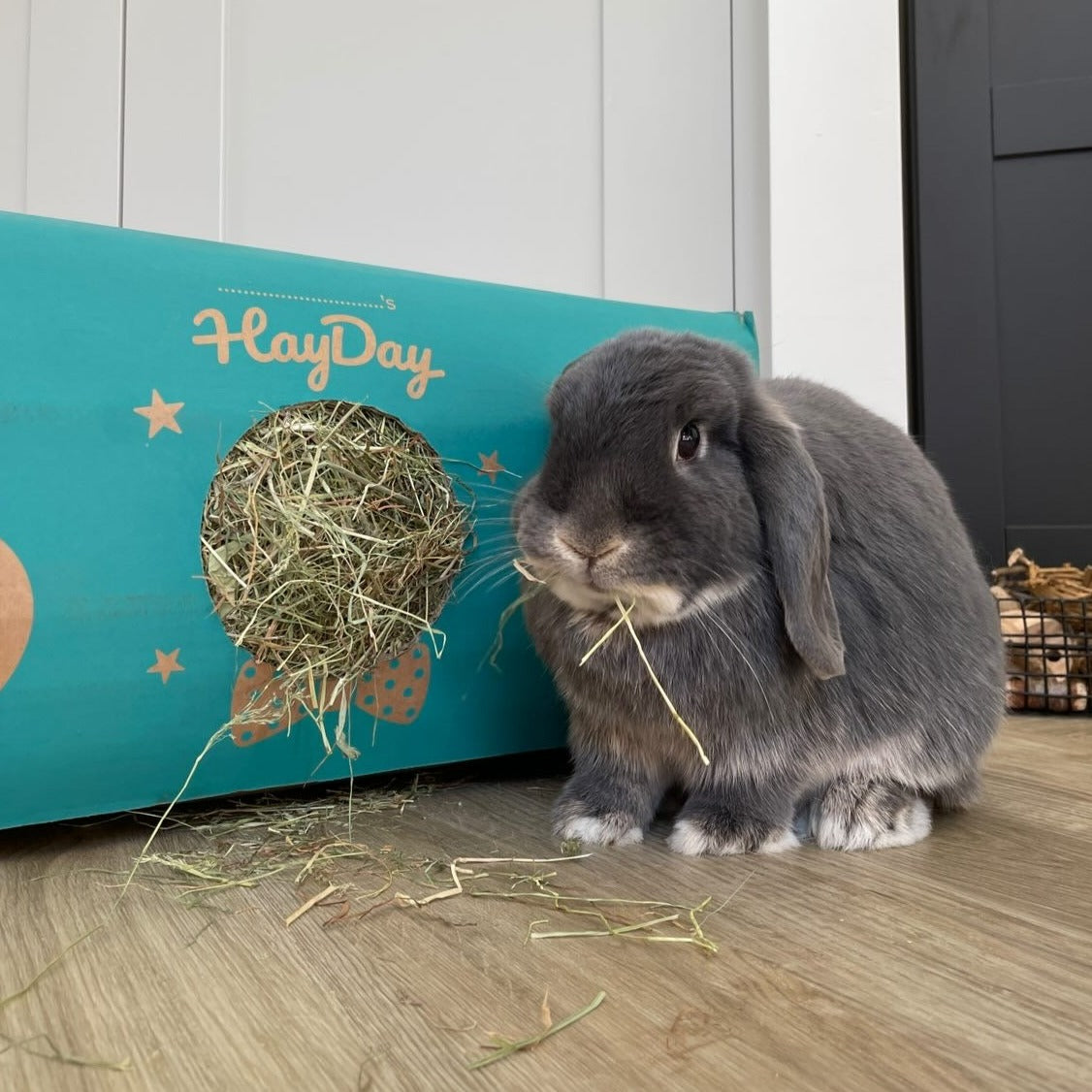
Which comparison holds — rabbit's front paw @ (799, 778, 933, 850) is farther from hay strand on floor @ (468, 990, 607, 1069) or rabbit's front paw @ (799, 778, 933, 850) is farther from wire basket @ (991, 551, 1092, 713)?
wire basket @ (991, 551, 1092, 713)

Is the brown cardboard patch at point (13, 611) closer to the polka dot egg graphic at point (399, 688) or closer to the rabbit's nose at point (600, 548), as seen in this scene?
the polka dot egg graphic at point (399, 688)

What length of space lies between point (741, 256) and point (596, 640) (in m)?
1.93

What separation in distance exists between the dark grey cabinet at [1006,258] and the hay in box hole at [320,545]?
207 cm

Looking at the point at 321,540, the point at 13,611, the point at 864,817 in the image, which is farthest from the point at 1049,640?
the point at 13,611

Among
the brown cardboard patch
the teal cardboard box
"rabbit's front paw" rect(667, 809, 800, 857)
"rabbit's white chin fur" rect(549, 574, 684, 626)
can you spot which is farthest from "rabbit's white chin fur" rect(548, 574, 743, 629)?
the brown cardboard patch

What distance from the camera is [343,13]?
7.63ft

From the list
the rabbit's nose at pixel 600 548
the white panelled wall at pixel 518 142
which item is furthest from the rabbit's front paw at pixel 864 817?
the white panelled wall at pixel 518 142

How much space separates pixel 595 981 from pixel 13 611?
2.67 ft

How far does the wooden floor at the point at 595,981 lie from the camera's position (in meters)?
0.67

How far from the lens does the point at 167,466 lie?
121 cm

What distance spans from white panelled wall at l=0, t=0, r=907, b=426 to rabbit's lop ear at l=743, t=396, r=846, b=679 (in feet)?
5.13

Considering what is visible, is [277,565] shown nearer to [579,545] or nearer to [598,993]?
[579,545]

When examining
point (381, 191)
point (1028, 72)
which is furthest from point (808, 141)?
point (381, 191)

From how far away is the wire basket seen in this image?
2266 millimetres
